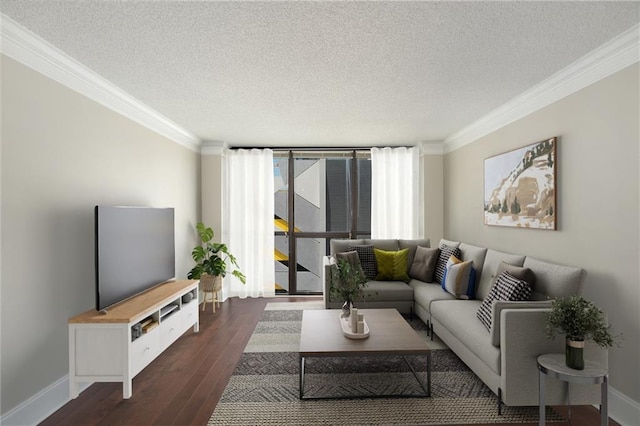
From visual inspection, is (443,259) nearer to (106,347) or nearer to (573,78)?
(573,78)

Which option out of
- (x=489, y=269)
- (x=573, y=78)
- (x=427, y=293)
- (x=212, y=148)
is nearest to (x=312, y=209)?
(x=212, y=148)

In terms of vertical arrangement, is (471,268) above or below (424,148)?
below

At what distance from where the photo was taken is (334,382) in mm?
2652

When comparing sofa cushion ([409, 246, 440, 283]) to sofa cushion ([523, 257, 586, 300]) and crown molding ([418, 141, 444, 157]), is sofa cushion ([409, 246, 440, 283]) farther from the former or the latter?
crown molding ([418, 141, 444, 157])

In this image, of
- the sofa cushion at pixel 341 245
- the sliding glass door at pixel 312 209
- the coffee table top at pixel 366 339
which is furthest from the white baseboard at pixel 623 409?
the sliding glass door at pixel 312 209

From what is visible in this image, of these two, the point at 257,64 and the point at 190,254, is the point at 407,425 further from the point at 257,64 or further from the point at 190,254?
the point at 190,254

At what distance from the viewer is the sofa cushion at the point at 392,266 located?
440 cm

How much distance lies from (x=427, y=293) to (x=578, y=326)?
191 cm

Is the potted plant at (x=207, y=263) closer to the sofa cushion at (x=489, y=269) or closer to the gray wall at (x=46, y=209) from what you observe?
the gray wall at (x=46, y=209)

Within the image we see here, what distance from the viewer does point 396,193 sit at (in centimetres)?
543

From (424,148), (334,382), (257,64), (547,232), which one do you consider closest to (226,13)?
(257,64)

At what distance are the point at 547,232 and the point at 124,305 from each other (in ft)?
12.3

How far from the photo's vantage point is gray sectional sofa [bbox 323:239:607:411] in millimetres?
2104

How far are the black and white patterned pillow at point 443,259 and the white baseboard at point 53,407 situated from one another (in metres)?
1.92
